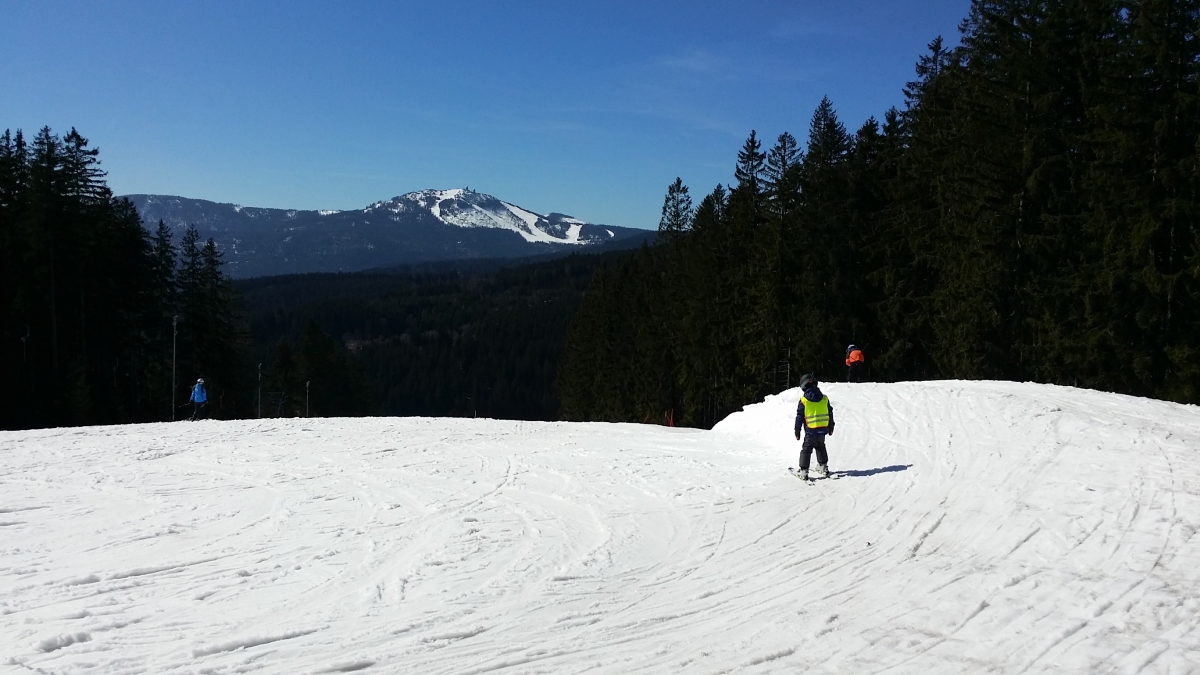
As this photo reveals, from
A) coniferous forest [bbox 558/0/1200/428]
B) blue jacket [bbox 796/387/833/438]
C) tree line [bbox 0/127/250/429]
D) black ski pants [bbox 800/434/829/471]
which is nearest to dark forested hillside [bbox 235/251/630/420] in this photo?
tree line [bbox 0/127/250/429]

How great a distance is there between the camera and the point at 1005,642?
244 inches

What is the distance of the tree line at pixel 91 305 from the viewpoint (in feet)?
125

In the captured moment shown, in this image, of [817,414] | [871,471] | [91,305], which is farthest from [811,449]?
[91,305]

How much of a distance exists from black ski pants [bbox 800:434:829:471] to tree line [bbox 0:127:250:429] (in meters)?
38.2

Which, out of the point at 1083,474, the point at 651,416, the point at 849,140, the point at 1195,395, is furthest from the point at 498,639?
the point at 651,416

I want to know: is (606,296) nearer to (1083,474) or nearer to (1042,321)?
(1042,321)

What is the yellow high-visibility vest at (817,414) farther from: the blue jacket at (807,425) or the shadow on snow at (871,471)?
the shadow on snow at (871,471)

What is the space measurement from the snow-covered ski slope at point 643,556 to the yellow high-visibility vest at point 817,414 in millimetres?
1024

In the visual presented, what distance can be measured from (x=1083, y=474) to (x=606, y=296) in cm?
4889

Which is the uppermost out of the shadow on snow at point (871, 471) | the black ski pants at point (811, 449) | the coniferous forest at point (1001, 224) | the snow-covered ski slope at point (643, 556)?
the coniferous forest at point (1001, 224)

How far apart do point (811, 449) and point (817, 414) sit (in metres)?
0.63

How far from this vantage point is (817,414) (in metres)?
12.9

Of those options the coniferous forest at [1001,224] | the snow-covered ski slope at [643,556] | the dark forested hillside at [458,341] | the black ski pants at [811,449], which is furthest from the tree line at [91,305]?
the black ski pants at [811,449]

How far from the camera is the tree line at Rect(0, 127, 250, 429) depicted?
125ft
